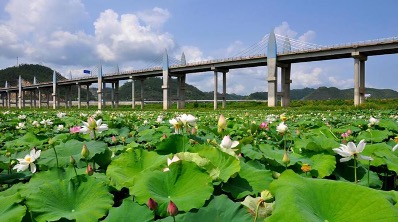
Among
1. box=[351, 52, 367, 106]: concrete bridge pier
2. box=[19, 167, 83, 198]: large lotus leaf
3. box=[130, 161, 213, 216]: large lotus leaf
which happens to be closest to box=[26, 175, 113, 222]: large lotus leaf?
box=[130, 161, 213, 216]: large lotus leaf

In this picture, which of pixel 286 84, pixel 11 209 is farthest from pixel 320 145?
pixel 286 84

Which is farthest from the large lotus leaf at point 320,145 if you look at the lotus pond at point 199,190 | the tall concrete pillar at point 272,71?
the tall concrete pillar at point 272,71

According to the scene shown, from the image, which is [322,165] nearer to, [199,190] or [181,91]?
[199,190]

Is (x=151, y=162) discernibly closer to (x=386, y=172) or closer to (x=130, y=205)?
(x=130, y=205)

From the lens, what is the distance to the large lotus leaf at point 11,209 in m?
0.90

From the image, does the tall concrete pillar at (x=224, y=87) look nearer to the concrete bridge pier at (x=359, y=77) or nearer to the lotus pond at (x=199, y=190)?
the concrete bridge pier at (x=359, y=77)

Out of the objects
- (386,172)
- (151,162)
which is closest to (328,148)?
(386,172)

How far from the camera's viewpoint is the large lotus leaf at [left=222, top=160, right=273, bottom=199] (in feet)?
3.85

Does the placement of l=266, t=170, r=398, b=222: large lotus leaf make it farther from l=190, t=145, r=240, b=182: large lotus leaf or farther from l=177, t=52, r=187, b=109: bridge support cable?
l=177, t=52, r=187, b=109: bridge support cable

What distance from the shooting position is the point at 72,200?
3.49 feet

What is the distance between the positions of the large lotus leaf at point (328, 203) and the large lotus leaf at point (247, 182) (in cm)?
26

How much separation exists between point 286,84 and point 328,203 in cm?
3843

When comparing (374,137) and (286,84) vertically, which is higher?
(286,84)

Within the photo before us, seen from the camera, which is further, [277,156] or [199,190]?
[277,156]
